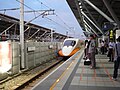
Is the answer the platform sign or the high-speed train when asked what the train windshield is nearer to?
the high-speed train

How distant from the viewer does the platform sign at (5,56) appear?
1291 centimetres

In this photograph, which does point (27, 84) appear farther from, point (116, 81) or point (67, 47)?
point (67, 47)

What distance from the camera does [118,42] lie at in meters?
9.73

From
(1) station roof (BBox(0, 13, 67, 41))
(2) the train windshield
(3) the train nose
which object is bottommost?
(3) the train nose

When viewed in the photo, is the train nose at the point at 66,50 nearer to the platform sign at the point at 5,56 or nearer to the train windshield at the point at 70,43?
the train windshield at the point at 70,43

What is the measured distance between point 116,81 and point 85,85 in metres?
1.51

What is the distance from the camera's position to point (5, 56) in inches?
530

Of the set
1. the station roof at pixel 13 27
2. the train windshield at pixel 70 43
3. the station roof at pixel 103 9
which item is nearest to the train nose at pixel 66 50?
the train windshield at pixel 70 43

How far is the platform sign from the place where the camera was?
12906mm

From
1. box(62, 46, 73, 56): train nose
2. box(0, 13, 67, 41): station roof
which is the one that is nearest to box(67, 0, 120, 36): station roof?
box(62, 46, 73, 56): train nose

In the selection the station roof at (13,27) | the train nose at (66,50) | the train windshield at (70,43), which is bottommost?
the train nose at (66,50)

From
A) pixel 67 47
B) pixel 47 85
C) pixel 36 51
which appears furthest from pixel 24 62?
pixel 67 47

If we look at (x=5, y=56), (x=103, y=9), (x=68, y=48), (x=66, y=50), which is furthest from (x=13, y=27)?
(x=5, y=56)

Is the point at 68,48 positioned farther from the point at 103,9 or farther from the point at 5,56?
the point at 5,56
